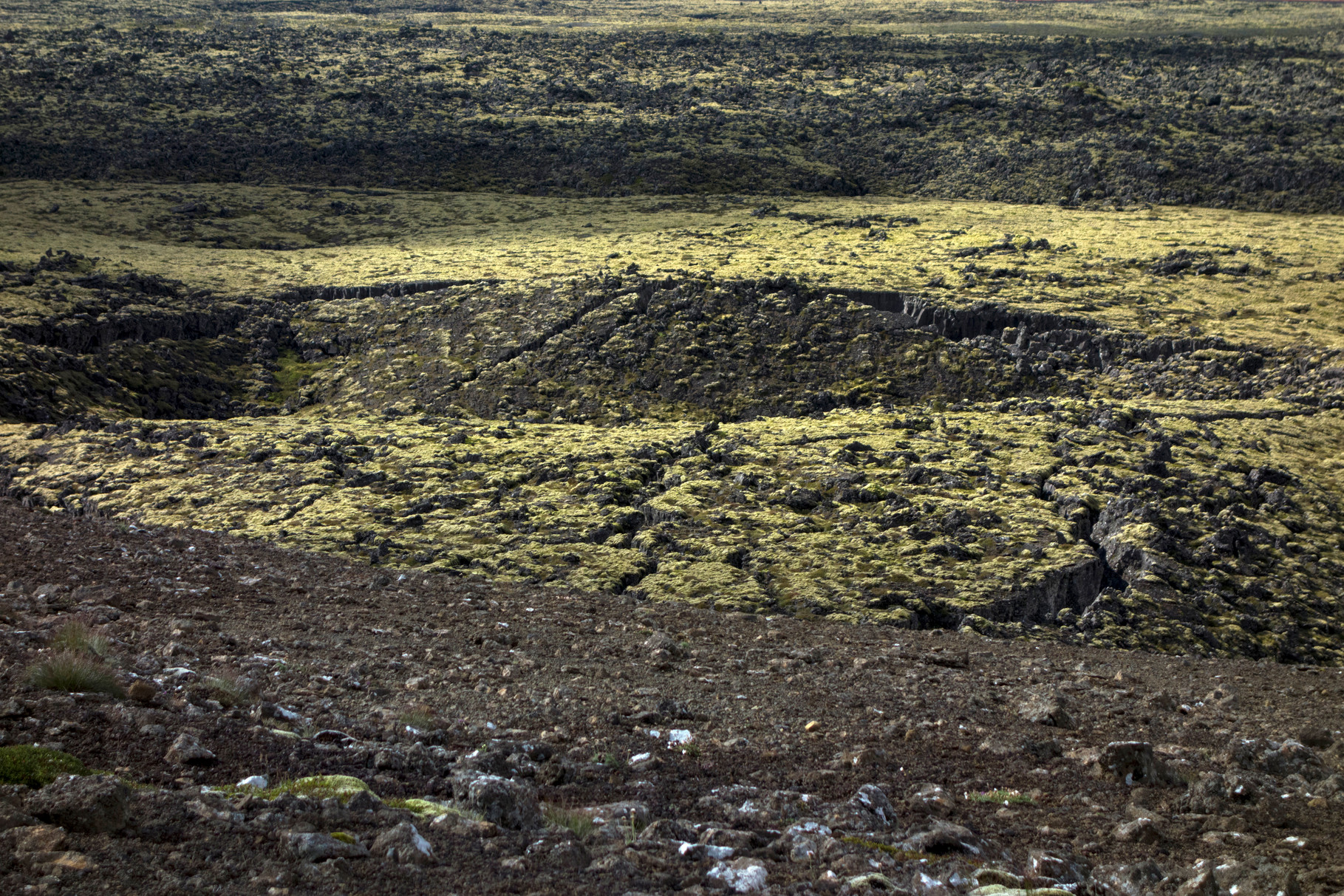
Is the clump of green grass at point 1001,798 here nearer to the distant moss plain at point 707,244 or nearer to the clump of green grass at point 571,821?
the clump of green grass at point 571,821

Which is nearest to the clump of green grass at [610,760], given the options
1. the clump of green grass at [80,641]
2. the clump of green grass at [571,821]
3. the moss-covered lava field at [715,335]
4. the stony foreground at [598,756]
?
the stony foreground at [598,756]

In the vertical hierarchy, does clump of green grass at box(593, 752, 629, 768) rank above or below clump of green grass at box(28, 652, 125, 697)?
below

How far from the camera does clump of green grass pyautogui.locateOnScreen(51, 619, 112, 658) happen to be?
396 inches

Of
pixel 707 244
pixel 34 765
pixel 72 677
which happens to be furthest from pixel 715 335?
pixel 34 765

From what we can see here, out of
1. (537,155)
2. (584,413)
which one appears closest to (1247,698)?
(584,413)

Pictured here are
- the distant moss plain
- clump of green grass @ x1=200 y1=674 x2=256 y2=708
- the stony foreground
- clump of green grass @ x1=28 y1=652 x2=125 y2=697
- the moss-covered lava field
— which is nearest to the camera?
the stony foreground

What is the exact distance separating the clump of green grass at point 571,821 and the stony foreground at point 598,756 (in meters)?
0.03

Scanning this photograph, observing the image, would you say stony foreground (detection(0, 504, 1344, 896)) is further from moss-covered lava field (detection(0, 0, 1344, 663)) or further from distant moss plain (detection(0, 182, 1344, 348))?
distant moss plain (detection(0, 182, 1344, 348))

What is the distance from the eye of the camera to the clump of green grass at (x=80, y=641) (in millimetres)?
10062

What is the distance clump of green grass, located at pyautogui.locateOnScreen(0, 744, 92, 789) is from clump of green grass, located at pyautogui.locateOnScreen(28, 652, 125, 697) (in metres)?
1.56

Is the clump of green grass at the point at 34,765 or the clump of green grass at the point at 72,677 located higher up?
the clump of green grass at the point at 34,765

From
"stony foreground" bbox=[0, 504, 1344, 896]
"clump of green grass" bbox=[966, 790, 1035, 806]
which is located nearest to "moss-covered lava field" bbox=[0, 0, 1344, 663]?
"stony foreground" bbox=[0, 504, 1344, 896]

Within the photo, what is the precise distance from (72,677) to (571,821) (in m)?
5.00

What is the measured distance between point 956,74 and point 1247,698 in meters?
100
